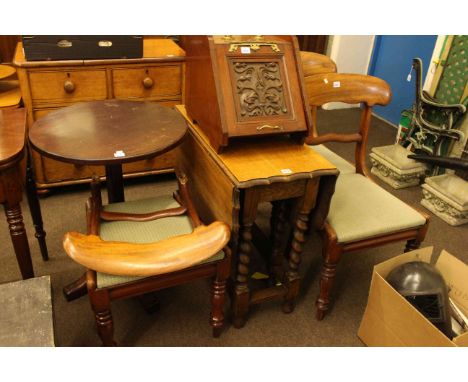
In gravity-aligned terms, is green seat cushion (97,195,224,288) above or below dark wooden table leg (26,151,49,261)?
above

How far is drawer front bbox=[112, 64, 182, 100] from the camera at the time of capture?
2.38 meters

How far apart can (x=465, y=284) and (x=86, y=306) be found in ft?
5.33

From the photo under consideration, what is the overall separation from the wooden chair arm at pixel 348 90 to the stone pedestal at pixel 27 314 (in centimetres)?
140

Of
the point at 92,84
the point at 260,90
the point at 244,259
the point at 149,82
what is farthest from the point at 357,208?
the point at 92,84

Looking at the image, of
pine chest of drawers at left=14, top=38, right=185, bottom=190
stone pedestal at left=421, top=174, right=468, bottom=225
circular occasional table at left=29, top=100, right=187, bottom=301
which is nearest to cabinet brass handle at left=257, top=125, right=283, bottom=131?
circular occasional table at left=29, top=100, right=187, bottom=301

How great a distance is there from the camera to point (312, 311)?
1.91 meters

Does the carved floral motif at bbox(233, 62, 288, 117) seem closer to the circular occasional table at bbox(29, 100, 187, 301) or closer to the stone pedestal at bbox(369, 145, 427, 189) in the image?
the circular occasional table at bbox(29, 100, 187, 301)

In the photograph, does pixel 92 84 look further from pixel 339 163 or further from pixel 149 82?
pixel 339 163

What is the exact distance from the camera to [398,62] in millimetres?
3992

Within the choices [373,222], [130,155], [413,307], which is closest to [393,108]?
[373,222]

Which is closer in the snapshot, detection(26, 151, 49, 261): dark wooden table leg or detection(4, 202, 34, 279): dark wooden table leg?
detection(4, 202, 34, 279): dark wooden table leg

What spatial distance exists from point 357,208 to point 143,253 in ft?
3.34

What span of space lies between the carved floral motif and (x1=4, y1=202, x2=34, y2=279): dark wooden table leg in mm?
924

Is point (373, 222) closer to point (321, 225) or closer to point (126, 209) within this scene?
point (321, 225)
